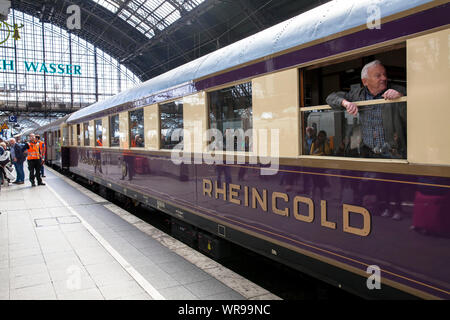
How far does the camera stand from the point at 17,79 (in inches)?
1607

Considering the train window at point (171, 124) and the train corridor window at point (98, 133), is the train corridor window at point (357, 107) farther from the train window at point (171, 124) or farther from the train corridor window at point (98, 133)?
the train corridor window at point (98, 133)

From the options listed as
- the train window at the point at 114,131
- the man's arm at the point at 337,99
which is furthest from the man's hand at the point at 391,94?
the train window at the point at 114,131

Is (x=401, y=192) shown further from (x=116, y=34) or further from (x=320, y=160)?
(x=116, y=34)

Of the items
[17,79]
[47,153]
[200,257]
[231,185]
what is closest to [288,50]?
[231,185]

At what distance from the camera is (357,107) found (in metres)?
2.78

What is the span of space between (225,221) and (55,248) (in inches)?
107

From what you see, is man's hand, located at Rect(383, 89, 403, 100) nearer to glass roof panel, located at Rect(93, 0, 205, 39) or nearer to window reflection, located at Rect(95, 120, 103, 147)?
window reflection, located at Rect(95, 120, 103, 147)

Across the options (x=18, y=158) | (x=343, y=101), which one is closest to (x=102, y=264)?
(x=343, y=101)

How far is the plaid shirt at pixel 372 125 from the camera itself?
105 inches

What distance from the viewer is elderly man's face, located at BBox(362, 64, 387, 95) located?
8.74 ft

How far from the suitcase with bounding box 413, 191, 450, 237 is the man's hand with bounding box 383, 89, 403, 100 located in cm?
67

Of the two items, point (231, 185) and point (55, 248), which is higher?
point (231, 185)

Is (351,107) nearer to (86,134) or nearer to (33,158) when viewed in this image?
(86,134)

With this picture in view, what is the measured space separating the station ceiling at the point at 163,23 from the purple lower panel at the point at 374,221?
46.4ft
